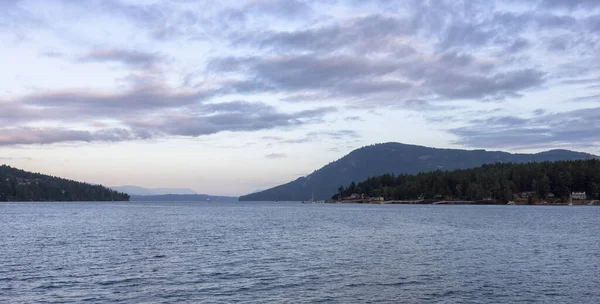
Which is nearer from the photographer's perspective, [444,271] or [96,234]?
[444,271]

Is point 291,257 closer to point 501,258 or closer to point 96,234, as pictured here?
point 501,258

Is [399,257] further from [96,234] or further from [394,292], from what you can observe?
[96,234]

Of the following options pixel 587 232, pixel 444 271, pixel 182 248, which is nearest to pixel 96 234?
pixel 182 248

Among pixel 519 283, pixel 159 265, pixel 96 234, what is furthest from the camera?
pixel 96 234

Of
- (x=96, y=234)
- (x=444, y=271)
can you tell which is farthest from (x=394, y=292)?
(x=96, y=234)

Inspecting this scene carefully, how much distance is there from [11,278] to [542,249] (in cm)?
6764

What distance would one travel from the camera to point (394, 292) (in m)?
44.2

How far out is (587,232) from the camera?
104812mm

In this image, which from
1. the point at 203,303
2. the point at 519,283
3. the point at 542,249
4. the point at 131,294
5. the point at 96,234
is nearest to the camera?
the point at 203,303

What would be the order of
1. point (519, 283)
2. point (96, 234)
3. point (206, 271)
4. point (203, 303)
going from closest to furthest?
1. point (203, 303)
2. point (519, 283)
3. point (206, 271)
4. point (96, 234)

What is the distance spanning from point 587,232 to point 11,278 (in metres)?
102

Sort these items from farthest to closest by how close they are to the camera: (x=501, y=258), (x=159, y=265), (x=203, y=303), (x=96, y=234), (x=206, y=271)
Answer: (x=96, y=234) < (x=501, y=258) < (x=159, y=265) < (x=206, y=271) < (x=203, y=303)

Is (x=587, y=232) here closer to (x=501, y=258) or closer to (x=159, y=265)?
(x=501, y=258)

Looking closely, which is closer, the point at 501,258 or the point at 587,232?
the point at 501,258
